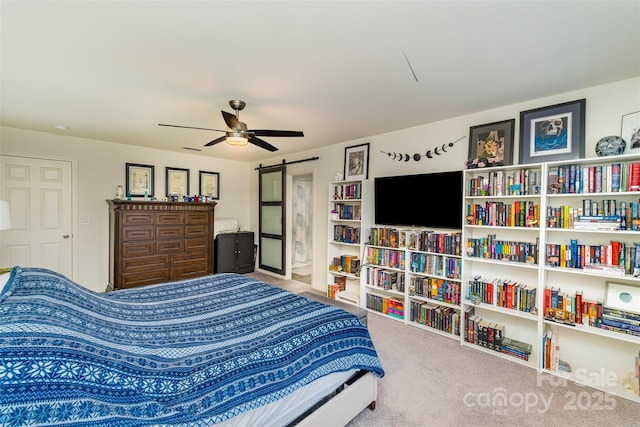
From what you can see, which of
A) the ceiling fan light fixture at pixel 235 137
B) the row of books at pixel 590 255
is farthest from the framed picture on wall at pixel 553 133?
the ceiling fan light fixture at pixel 235 137

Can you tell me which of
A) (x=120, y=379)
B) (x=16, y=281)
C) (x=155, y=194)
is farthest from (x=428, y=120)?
(x=155, y=194)

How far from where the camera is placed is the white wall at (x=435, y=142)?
2322 mm

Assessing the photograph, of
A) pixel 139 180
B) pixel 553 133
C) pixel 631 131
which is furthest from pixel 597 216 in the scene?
pixel 139 180

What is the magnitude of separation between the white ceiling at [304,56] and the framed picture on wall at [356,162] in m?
0.94

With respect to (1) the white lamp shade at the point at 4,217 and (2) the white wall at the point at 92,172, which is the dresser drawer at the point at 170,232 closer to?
(2) the white wall at the point at 92,172

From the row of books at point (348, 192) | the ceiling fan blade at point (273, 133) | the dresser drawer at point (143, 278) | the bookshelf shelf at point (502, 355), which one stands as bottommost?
the bookshelf shelf at point (502, 355)

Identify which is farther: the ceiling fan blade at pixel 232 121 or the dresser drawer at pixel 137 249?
the dresser drawer at pixel 137 249

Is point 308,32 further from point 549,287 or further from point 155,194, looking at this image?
point 155,194

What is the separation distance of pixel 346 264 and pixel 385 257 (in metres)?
0.66

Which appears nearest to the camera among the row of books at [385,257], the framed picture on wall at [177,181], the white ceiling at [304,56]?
the white ceiling at [304,56]

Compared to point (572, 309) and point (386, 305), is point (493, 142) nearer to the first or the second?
point (572, 309)

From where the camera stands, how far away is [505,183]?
274 centimetres

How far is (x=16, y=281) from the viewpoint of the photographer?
64.7 inches

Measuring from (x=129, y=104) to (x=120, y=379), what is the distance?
2.70 m
